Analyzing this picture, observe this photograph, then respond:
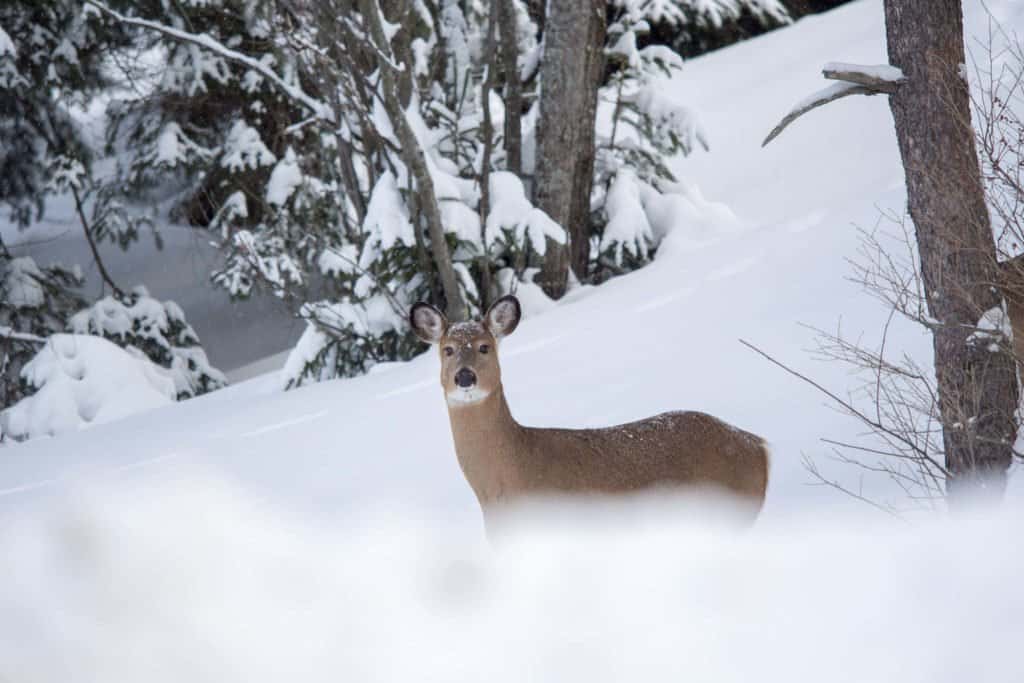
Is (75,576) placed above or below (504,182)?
below

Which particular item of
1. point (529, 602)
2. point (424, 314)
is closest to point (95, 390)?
point (424, 314)

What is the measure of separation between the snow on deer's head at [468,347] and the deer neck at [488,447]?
0.05 meters

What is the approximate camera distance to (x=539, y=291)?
9461 mm

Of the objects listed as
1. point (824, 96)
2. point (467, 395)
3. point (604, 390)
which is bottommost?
point (604, 390)

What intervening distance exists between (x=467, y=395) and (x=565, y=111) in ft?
19.4

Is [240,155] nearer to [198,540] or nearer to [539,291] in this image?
[539,291]

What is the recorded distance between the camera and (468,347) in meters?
4.55

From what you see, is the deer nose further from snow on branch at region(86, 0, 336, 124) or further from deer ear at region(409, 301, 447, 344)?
snow on branch at region(86, 0, 336, 124)

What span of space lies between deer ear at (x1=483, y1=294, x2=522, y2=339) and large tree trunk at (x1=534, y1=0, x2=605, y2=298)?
494cm

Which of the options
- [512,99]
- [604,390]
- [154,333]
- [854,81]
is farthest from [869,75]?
[154,333]

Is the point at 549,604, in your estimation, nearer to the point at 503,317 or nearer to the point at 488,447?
the point at 488,447

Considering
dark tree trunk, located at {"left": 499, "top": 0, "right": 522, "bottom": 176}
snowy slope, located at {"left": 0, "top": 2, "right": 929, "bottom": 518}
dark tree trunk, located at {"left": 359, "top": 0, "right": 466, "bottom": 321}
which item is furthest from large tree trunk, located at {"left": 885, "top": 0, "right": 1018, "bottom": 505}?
dark tree trunk, located at {"left": 499, "top": 0, "right": 522, "bottom": 176}

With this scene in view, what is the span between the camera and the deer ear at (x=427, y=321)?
4797mm

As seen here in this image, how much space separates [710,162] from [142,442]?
9963 millimetres
